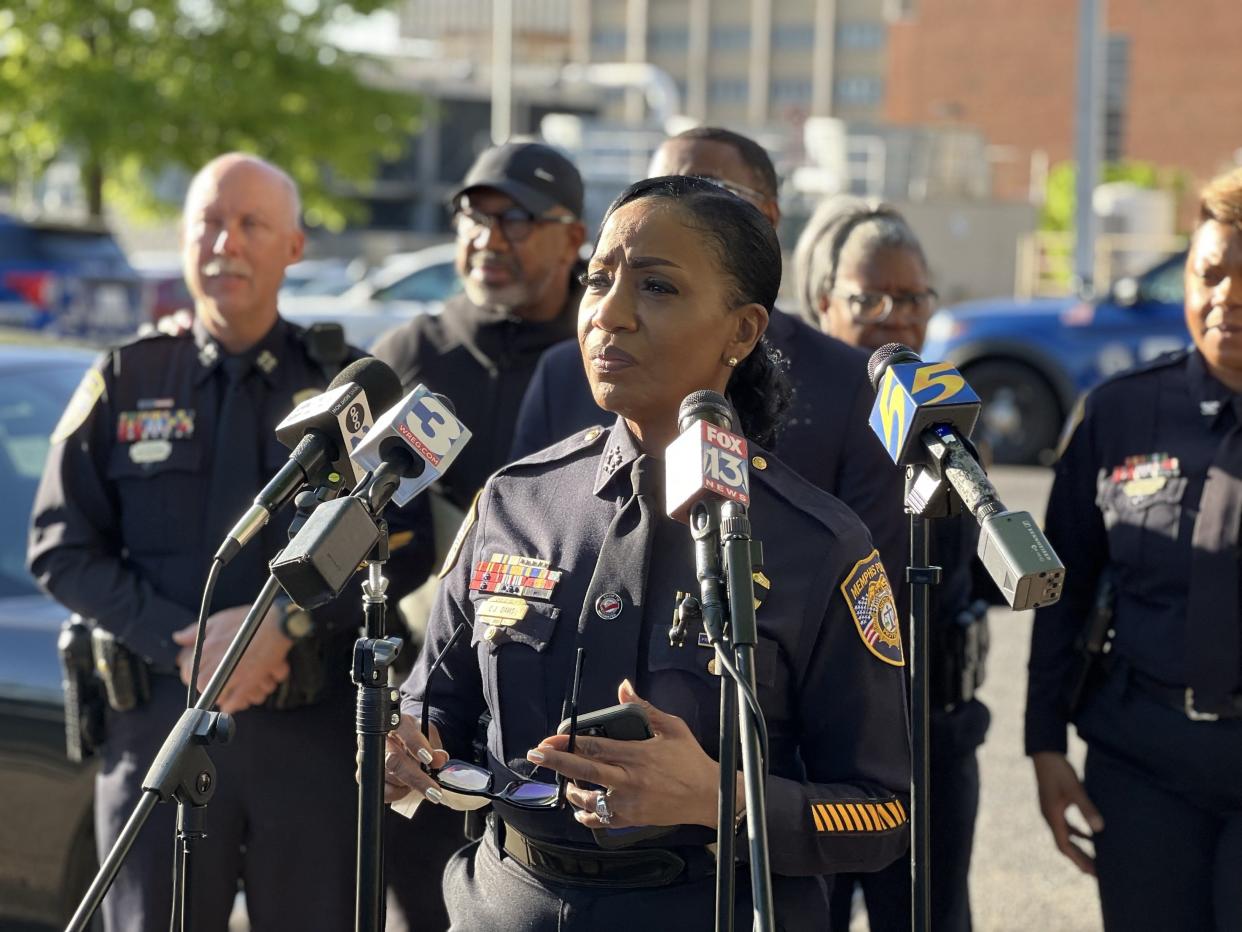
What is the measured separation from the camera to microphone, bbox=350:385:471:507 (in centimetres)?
241

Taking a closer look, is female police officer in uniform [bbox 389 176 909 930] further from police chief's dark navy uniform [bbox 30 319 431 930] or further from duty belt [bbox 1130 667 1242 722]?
A: police chief's dark navy uniform [bbox 30 319 431 930]

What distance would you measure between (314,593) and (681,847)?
A: 67cm

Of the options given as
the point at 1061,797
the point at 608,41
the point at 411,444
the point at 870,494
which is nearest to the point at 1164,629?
the point at 1061,797

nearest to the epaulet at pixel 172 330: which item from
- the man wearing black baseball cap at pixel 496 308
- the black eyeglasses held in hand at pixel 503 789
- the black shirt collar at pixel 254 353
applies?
the black shirt collar at pixel 254 353

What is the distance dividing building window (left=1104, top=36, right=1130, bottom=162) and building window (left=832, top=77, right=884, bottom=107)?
64.6m

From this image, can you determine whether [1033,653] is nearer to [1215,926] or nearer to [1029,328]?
[1215,926]

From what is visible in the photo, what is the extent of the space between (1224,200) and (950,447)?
52.3 inches

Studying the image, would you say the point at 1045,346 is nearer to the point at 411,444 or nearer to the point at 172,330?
the point at 172,330

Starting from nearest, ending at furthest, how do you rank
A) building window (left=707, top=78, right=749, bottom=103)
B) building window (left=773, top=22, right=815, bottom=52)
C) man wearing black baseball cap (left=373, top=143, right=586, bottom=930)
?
man wearing black baseball cap (left=373, top=143, right=586, bottom=930) < building window (left=707, top=78, right=749, bottom=103) < building window (left=773, top=22, right=815, bottom=52)

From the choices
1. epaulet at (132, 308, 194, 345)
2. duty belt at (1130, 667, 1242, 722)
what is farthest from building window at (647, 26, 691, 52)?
duty belt at (1130, 667, 1242, 722)

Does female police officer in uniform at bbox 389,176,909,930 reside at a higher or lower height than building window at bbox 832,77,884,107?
lower

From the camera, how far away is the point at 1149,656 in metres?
3.40

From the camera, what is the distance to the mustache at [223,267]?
3.95m

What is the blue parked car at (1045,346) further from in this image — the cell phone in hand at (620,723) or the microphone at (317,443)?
the cell phone in hand at (620,723)
